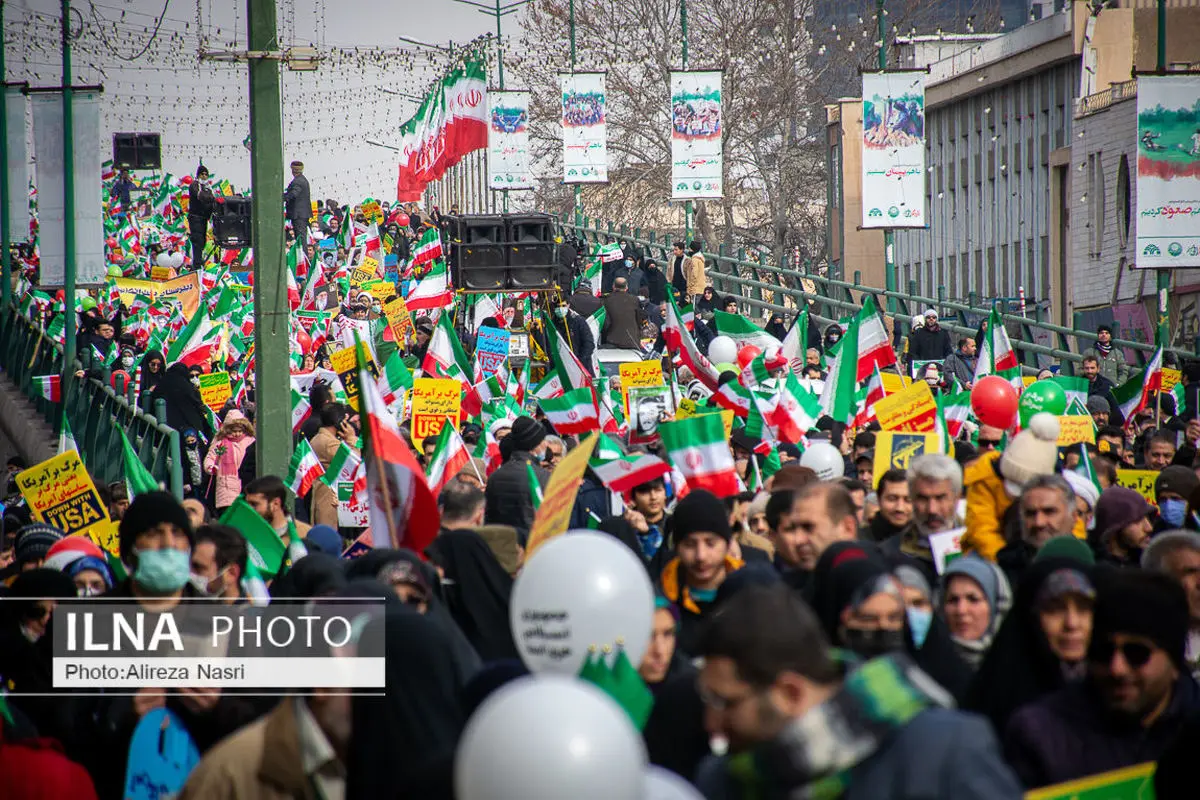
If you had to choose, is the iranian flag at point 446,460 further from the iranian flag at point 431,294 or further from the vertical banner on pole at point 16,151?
the vertical banner on pole at point 16,151

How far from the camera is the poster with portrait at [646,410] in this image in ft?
45.2

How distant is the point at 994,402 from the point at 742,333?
7584mm

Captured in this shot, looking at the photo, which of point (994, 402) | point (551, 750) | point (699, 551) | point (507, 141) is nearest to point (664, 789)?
point (551, 750)

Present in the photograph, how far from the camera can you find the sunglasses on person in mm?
4648

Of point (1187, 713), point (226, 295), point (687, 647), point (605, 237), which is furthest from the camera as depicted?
point (605, 237)

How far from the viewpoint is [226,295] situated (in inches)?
858

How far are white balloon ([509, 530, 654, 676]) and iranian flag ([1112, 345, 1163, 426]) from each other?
1172cm

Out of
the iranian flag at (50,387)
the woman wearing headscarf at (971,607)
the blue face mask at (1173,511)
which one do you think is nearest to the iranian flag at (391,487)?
the woman wearing headscarf at (971,607)

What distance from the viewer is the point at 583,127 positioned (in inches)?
1390

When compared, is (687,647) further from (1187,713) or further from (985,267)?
(985,267)

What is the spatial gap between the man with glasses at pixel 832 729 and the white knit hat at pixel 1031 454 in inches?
183

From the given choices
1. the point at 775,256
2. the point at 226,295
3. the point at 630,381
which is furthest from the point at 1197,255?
the point at 775,256

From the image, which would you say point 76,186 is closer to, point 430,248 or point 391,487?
point 430,248

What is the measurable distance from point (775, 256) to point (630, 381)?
42.4 m
